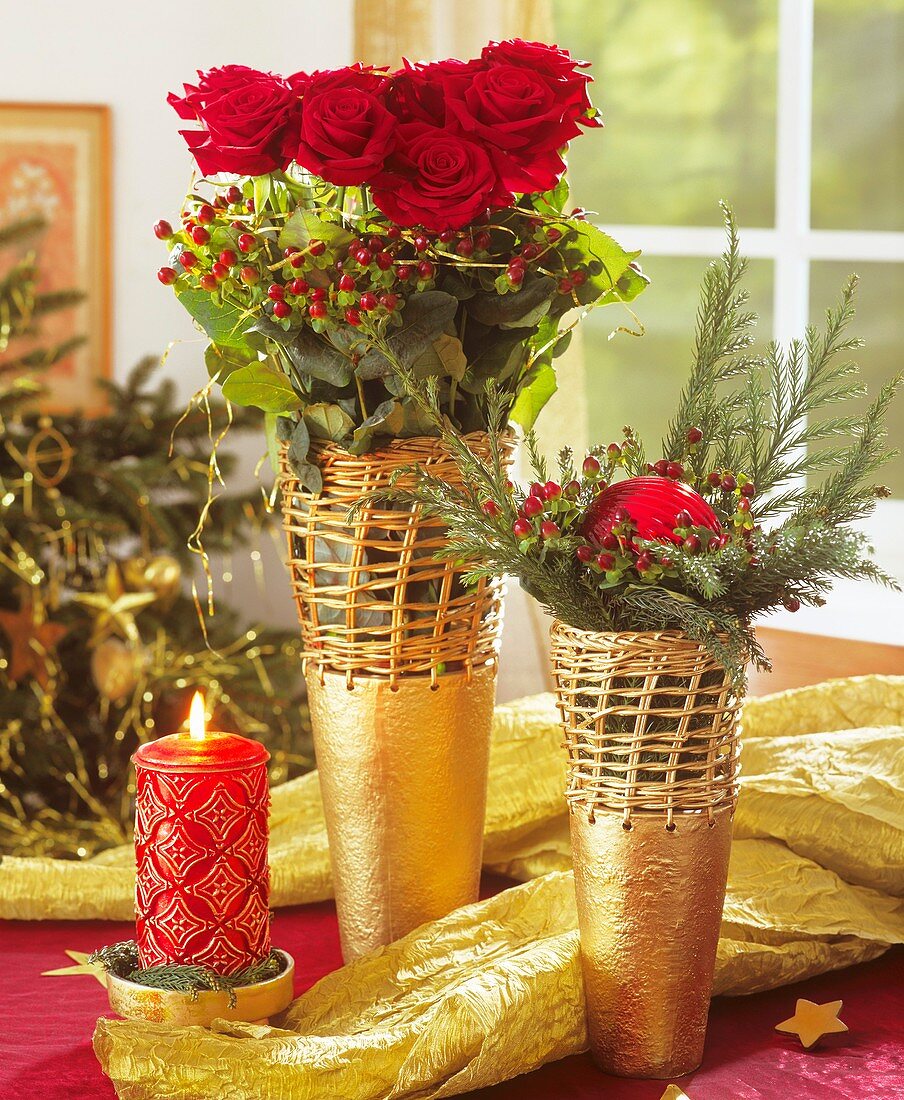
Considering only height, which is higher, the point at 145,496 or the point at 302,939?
the point at 145,496

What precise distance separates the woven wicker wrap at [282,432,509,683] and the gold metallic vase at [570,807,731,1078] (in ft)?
0.50

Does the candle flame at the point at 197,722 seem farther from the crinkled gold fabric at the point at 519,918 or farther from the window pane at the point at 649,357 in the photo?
the window pane at the point at 649,357

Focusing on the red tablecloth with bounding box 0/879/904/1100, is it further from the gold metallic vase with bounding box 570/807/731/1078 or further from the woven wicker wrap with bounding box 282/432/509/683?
the woven wicker wrap with bounding box 282/432/509/683

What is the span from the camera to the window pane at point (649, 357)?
87.3 inches

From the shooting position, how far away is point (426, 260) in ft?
2.48

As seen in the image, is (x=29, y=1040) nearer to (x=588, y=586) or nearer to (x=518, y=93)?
(x=588, y=586)

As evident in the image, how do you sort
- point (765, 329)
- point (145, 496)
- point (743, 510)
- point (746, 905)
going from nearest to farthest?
point (743, 510)
point (746, 905)
point (145, 496)
point (765, 329)

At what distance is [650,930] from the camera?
70cm

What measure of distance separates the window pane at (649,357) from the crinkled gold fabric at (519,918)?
123 centimetres

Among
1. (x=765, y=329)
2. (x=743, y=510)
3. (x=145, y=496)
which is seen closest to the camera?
(x=743, y=510)

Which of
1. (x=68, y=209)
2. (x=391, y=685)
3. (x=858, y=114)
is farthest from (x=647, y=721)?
(x=68, y=209)

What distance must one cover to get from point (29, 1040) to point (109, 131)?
1.87m

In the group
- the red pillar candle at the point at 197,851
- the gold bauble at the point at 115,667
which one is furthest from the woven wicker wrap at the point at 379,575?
the gold bauble at the point at 115,667

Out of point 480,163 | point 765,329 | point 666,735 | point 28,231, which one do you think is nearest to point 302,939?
point 666,735
